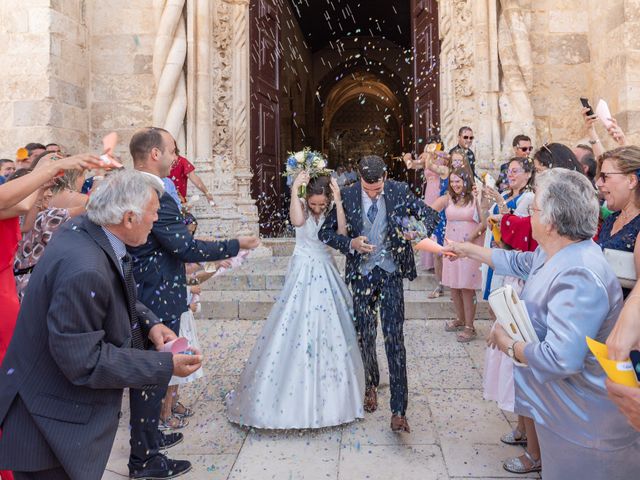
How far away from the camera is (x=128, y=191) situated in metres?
2.13

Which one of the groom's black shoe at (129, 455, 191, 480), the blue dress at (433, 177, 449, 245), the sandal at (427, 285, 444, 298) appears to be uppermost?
the blue dress at (433, 177, 449, 245)

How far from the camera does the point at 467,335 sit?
5.59 m

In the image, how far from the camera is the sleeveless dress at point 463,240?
5.61 metres

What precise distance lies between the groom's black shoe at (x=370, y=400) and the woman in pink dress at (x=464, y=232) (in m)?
1.84

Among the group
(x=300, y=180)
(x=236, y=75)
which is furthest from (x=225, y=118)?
(x=300, y=180)

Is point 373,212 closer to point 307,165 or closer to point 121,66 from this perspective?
point 307,165

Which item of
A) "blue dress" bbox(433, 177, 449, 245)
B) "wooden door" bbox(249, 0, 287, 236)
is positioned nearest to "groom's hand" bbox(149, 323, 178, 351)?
"blue dress" bbox(433, 177, 449, 245)

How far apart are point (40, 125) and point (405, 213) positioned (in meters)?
6.03

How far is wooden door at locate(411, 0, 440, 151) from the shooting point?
8.91m

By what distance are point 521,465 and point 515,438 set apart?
0.37 metres

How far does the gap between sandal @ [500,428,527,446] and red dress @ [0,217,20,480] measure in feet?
9.63

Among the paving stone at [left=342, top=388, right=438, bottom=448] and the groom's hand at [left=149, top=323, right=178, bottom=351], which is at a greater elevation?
the groom's hand at [left=149, top=323, right=178, bottom=351]

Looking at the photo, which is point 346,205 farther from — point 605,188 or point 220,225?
point 220,225

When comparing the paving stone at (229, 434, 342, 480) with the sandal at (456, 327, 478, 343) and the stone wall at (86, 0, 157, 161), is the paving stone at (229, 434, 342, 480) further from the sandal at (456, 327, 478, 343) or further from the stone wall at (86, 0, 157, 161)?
the stone wall at (86, 0, 157, 161)
